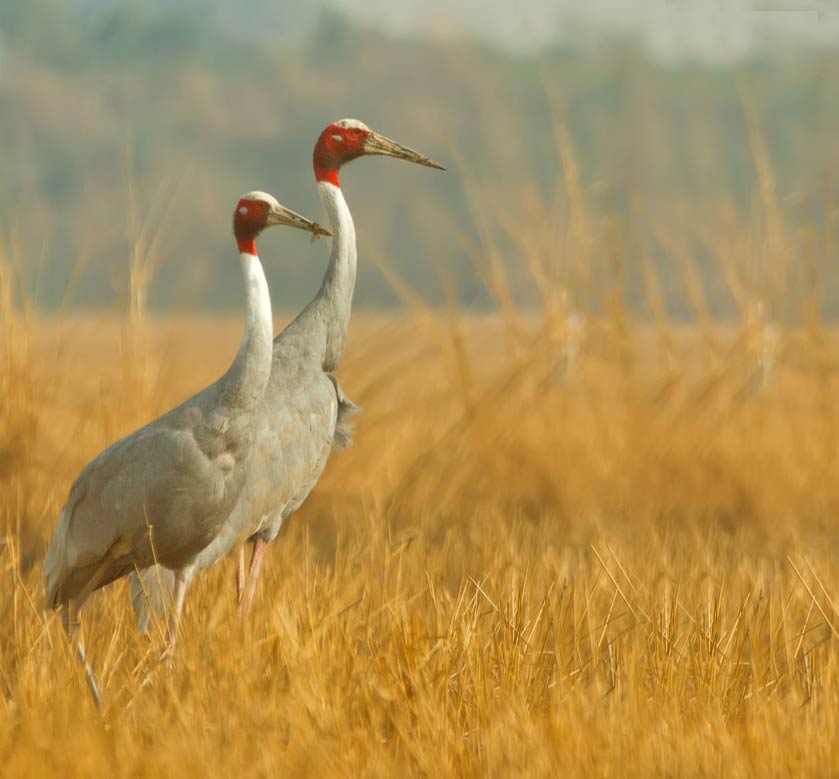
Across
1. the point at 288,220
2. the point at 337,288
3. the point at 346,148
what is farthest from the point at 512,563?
the point at 346,148

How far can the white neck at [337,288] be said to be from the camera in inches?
170

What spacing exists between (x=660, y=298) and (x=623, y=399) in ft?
1.63

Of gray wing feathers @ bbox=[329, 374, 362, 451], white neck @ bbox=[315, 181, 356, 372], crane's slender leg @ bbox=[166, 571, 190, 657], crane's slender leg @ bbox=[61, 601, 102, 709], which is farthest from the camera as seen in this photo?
gray wing feathers @ bbox=[329, 374, 362, 451]

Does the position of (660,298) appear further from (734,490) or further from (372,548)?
(372,548)

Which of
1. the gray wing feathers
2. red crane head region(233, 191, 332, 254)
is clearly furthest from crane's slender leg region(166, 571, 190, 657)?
red crane head region(233, 191, 332, 254)

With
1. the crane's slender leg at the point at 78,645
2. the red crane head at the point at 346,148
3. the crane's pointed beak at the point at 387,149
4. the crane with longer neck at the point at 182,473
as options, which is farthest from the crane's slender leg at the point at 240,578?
the crane's pointed beak at the point at 387,149

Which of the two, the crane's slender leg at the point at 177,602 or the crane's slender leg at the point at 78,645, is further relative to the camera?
the crane's slender leg at the point at 177,602

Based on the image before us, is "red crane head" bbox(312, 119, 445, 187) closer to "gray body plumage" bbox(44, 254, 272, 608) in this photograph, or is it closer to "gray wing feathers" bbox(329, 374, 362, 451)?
"gray wing feathers" bbox(329, 374, 362, 451)

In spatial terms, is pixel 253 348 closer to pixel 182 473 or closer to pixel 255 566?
pixel 182 473

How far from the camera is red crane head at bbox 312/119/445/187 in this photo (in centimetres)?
449

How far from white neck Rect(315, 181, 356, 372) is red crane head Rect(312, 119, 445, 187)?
15 cm

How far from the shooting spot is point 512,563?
13.9ft

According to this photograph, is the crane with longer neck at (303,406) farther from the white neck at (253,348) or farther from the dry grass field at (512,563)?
the white neck at (253,348)

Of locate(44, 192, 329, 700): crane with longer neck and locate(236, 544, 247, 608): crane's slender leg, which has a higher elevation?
locate(44, 192, 329, 700): crane with longer neck
